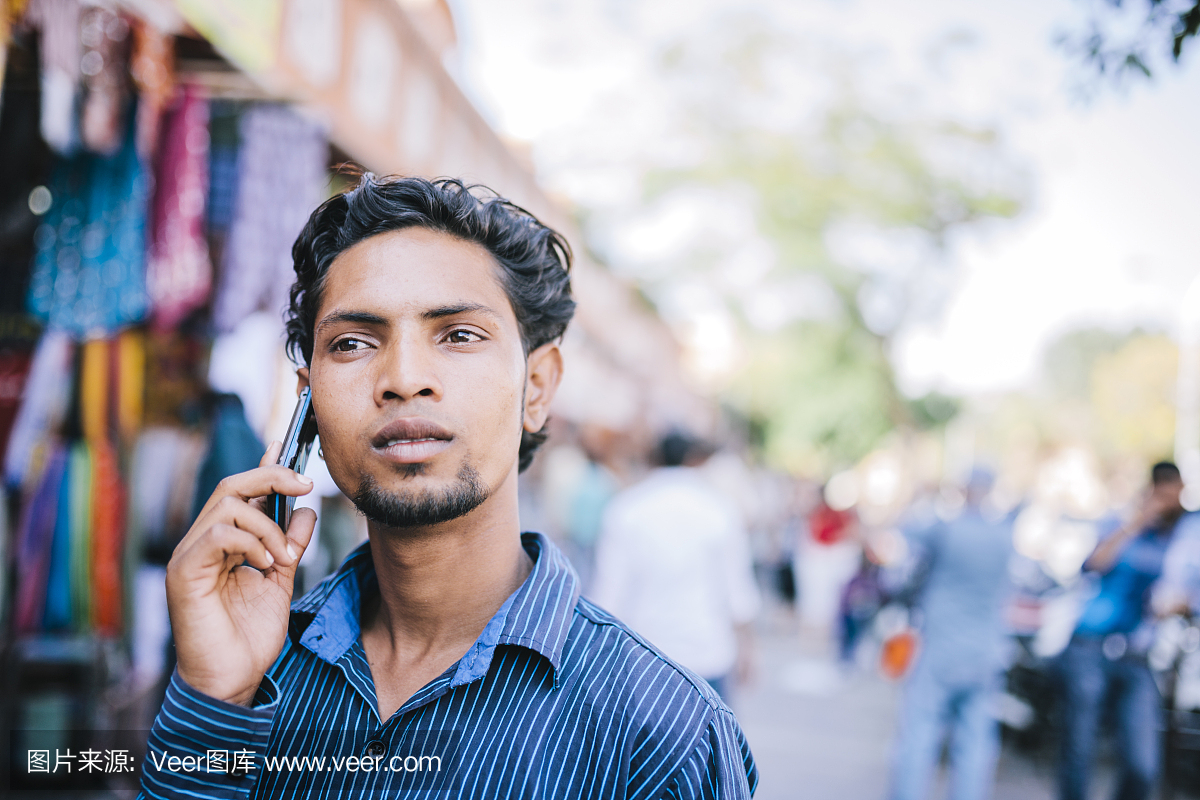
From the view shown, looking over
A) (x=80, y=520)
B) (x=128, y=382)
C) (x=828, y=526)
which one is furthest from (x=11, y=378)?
(x=828, y=526)

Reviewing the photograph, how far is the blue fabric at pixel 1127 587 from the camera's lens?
4.43m

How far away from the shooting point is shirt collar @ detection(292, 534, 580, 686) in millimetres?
1272

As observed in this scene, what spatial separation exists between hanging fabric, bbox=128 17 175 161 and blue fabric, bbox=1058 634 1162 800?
5.40m

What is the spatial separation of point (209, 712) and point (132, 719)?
4.06 meters

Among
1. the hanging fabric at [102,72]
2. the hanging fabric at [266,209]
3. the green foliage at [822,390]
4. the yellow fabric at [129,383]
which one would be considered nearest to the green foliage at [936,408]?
the green foliage at [822,390]

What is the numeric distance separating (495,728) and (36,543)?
3.32 metres

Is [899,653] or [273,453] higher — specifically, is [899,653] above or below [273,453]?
below

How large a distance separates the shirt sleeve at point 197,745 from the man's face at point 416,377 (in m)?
0.35

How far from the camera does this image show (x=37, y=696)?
155 inches

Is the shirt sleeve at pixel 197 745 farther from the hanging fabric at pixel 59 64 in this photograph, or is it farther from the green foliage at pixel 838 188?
the green foliage at pixel 838 188

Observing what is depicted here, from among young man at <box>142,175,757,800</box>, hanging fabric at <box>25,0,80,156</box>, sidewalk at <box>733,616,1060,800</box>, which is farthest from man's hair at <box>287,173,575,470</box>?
sidewalk at <box>733,616,1060,800</box>

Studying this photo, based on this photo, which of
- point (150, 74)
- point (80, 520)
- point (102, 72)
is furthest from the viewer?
point (80, 520)

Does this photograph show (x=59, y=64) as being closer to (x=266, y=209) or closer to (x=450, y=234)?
(x=266, y=209)

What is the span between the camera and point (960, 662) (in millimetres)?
4367
